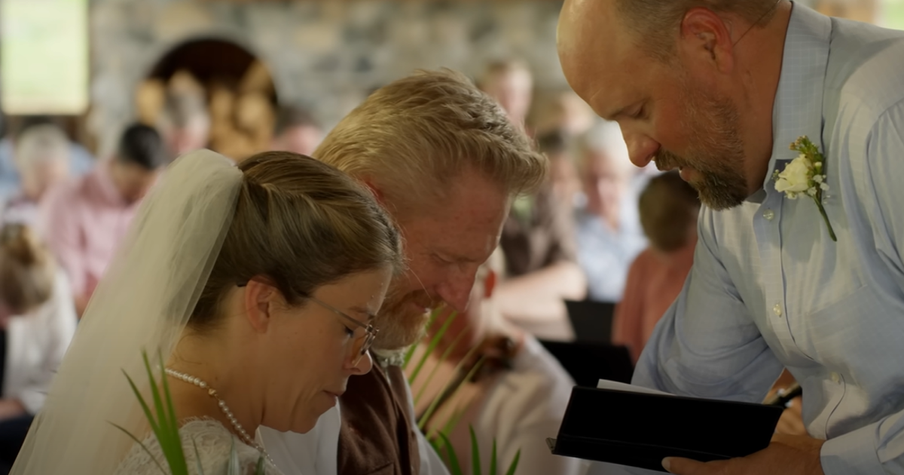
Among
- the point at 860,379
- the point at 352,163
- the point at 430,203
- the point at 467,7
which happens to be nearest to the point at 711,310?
the point at 860,379

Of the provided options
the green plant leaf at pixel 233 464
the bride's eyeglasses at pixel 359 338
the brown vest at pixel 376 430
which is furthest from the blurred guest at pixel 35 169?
the green plant leaf at pixel 233 464

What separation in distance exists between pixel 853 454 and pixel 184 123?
6.57 metres

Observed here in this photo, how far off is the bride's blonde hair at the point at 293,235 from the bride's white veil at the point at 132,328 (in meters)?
0.03

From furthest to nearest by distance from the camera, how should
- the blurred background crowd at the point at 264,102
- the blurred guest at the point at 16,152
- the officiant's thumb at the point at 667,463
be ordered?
the blurred guest at the point at 16,152
the blurred background crowd at the point at 264,102
the officiant's thumb at the point at 667,463

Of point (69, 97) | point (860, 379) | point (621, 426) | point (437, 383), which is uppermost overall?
point (860, 379)

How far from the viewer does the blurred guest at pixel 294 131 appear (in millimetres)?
7375

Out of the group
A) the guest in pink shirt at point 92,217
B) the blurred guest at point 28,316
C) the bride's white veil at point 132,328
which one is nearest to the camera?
the bride's white veil at point 132,328

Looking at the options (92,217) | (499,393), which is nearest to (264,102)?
(92,217)

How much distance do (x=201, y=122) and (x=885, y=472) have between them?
6628 mm

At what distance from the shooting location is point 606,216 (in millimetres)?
7188

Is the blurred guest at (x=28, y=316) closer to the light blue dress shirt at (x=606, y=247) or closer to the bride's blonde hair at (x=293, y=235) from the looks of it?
the light blue dress shirt at (x=606, y=247)

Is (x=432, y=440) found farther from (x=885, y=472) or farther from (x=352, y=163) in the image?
(x=885, y=472)

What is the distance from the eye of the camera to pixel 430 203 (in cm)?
213

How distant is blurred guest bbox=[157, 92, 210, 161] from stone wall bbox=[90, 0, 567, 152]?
1.30ft
